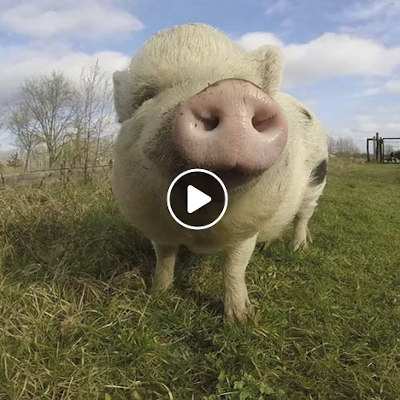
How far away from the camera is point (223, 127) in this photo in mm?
1677

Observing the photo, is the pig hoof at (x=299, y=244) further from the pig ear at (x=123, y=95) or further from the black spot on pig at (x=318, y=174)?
the pig ear at (x=123, y=95)

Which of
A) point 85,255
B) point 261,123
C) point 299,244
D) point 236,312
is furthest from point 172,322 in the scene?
point 299,244

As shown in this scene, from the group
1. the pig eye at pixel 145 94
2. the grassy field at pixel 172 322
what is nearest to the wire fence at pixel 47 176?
the grassy field at pixel 172 322

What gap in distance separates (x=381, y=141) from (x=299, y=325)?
25257 millimetres

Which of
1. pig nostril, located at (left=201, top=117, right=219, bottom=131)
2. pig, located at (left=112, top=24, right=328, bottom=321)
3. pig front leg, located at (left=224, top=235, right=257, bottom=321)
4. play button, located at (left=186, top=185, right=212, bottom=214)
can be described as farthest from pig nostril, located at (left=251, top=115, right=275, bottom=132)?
pig front leg, located at (left=224, top=235, right=257, bottom=321)

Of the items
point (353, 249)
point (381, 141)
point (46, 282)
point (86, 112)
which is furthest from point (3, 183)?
point (381, 141)

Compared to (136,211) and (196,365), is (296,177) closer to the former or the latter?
(136,211)

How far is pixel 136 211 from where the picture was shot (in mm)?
2475

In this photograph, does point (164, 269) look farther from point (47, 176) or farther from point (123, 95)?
point (47, 176)

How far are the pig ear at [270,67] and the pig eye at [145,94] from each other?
544mm

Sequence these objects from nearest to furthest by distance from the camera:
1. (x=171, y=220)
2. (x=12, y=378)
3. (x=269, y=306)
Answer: (x=12, y=378)
(x=171, y=220)
(x=269, y=306)

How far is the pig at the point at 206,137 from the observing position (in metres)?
1.70

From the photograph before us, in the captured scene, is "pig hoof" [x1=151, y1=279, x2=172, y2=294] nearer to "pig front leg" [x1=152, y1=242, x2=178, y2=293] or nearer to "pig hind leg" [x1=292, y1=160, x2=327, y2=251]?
"pig front leg" [x1=152, y1=242, x2=178, y2=293]

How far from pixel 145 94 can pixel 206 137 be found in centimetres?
68
